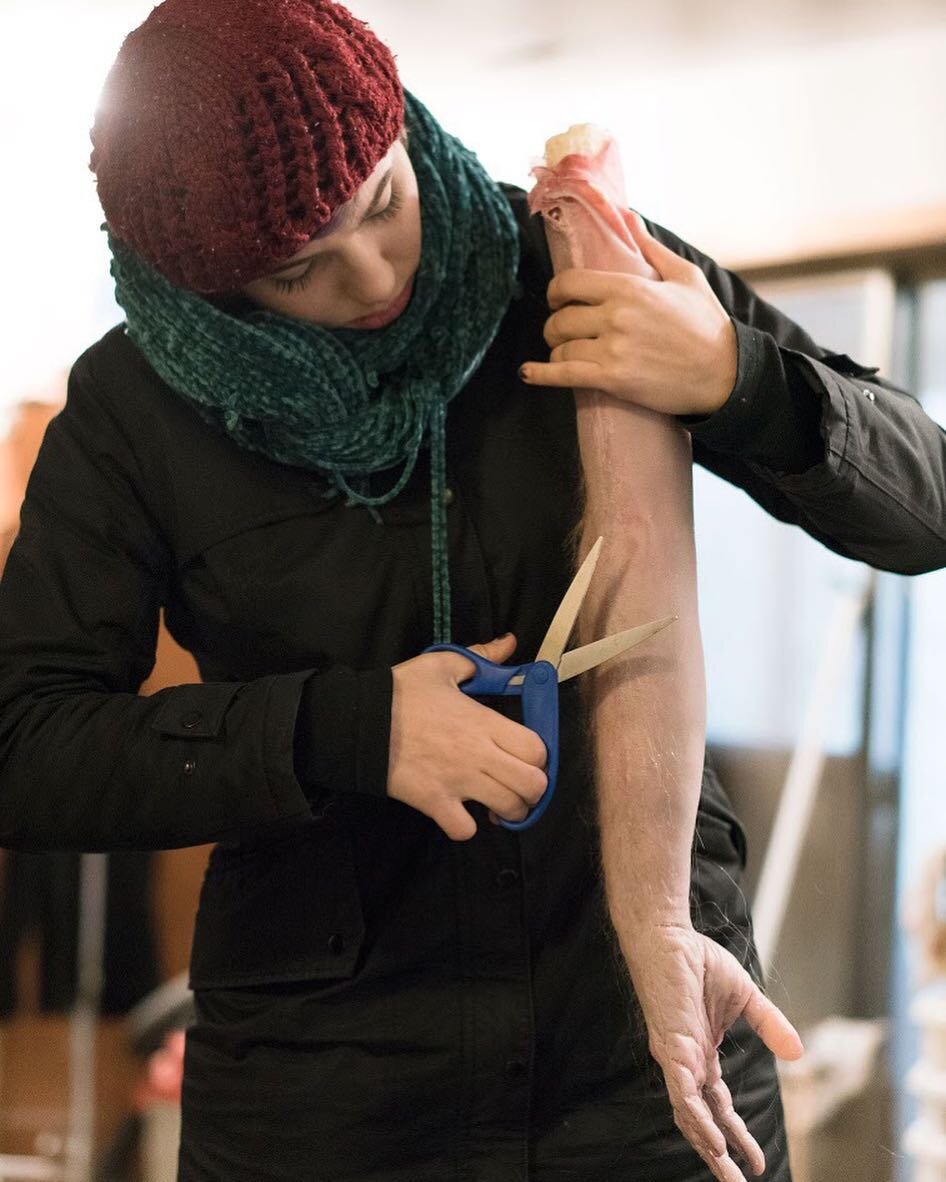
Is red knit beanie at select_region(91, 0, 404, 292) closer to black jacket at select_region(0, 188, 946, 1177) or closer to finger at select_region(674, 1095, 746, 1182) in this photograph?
black jacket at select_region(0, 188, 946, 1177)

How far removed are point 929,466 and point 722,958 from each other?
29 cm

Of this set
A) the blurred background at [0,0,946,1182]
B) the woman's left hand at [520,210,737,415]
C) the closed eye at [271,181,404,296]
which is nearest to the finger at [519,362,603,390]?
the woman's left hand at [520,210,737,415]

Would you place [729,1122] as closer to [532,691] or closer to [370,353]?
[532,691]

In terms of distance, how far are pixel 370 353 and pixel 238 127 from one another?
0.15 metres

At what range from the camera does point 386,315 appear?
70 cm

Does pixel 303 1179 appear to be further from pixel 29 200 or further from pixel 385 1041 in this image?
pixel 29 200

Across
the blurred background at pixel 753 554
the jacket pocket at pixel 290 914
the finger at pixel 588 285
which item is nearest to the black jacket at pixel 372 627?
the jacket pocket at pixel 290 914

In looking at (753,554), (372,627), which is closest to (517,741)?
(372,627)

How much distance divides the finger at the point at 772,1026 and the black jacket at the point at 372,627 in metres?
0.07

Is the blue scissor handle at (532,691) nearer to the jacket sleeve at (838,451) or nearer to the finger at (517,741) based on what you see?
the finger at (517,741)

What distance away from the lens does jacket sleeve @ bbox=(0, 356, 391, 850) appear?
0.63 m

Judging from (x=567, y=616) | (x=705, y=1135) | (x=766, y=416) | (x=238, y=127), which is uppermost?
(x=238, y=127)

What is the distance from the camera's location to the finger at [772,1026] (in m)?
0.64

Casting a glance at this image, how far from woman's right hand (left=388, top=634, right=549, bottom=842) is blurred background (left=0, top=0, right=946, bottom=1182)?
46cm
